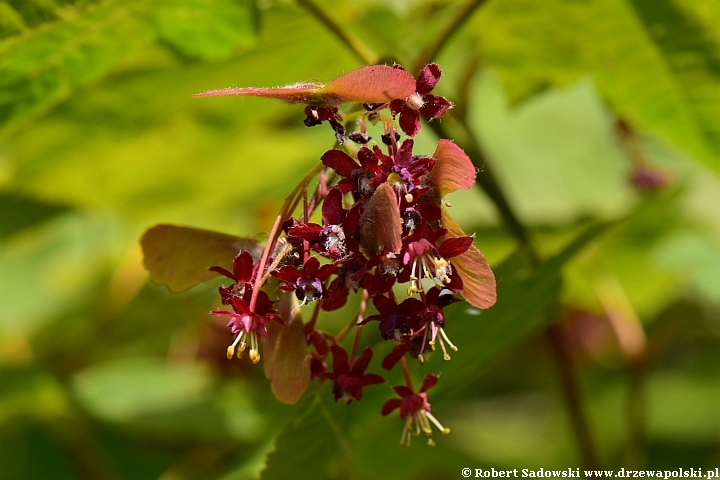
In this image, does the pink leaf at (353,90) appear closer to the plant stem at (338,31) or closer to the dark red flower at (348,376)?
the dark red flower at (348,376)

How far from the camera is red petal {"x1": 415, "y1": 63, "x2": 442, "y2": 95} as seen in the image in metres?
0.62

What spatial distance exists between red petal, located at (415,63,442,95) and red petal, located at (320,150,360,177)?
8 centimetres

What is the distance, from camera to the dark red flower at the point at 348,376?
2.18 ft

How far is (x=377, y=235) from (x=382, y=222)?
1 centimetres

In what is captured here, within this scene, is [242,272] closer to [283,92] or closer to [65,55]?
[283,92]

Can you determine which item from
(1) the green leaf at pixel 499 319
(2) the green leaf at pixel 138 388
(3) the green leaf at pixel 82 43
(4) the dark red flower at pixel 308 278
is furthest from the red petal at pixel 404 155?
(2) the green leaf at pixel 138 388

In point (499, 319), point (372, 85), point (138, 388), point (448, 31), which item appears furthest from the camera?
point (138, 388)

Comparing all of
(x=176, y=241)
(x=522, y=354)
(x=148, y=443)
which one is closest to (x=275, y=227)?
(x=176, y=241)

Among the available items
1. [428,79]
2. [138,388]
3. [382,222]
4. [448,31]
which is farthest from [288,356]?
[138,388]

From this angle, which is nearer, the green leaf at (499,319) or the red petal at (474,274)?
the red petal at (474,274)

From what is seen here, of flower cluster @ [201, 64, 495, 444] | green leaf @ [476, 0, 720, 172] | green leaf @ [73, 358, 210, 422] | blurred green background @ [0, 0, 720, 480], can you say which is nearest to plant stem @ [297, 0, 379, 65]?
blurred green background @ [0, 0, 720, 480]

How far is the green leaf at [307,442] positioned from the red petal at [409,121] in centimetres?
27

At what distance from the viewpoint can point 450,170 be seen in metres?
0.62

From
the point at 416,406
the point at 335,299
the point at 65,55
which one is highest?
the point at 65,55
